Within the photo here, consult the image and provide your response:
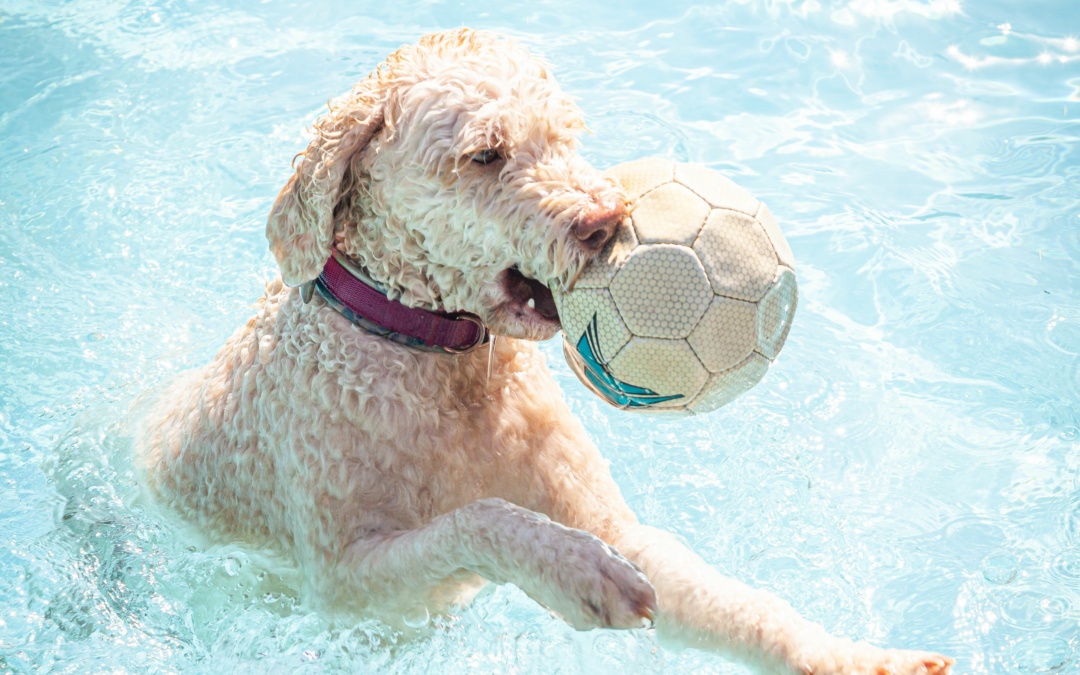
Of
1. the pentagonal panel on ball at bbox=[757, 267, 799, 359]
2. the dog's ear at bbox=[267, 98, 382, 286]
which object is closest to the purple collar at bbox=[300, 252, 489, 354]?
the dog's ear at bbox=[267, 98, 382, 286]

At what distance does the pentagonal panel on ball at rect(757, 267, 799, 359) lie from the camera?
107 inches

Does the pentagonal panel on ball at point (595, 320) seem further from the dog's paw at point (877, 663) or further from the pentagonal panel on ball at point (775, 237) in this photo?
the dog's paw at point (877, 663)

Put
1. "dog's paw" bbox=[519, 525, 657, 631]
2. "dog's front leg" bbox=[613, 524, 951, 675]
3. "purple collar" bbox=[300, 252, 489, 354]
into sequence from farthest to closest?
"purple collar" bbox=[300, 252, 489, 354]
"dog's front leg" bbox=[613, 524, 951, 675]
"dog's paw" bbox=[519, 525, 657, 631]

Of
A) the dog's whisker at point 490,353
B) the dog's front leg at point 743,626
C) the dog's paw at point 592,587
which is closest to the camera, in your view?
the dog's paw at point 592,587

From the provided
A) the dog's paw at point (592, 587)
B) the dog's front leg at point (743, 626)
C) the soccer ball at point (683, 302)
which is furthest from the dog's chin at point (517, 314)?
the dog's front leg at point (743, 626)

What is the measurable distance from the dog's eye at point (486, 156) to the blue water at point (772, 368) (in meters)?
1.62

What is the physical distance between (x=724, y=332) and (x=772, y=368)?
8.95ft

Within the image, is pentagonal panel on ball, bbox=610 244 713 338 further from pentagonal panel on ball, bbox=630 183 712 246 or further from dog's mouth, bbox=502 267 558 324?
dog's mouth, bbox=502 267 558 324

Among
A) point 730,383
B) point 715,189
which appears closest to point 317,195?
point 715,189

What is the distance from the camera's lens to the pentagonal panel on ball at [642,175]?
285 centimetres

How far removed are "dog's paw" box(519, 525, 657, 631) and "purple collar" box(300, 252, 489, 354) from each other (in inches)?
29.8

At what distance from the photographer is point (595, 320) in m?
2.69

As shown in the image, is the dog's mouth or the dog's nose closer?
the dog's nose

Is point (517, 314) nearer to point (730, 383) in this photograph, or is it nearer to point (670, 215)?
point (670, 215)
